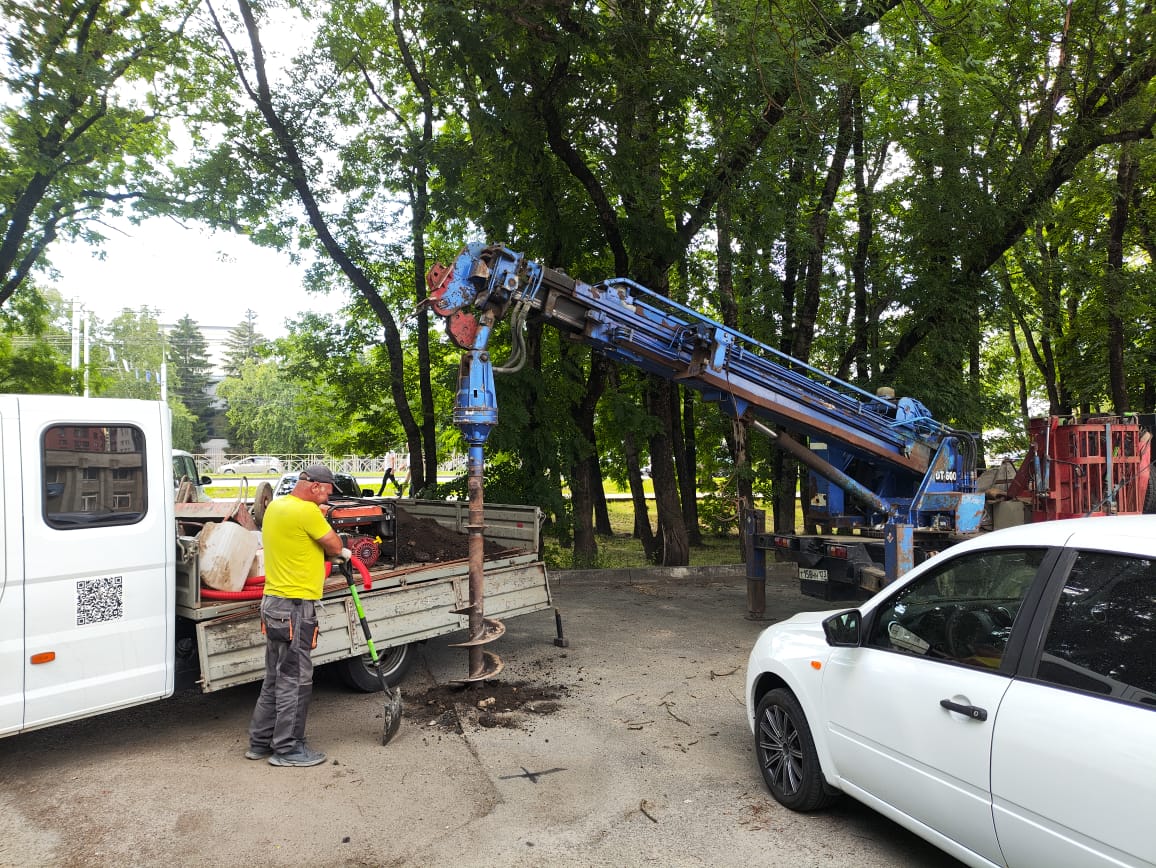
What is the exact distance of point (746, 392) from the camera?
8.41 metres

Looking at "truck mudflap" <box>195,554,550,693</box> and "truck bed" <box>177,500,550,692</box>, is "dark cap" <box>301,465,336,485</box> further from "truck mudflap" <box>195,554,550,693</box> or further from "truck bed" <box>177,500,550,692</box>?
"truck mudflap" <box>195,554,550,693</box>

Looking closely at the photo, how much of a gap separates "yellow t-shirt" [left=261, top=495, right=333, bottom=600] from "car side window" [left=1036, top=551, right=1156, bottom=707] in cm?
400

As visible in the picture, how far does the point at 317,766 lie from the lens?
16.4 ft

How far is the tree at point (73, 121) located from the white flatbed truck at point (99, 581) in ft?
31.9

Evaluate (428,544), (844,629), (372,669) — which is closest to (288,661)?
(372,669)

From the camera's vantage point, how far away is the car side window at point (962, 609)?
314cm

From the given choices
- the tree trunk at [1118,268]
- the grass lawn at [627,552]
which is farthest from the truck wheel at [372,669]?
the tree trunk at [1118,268]

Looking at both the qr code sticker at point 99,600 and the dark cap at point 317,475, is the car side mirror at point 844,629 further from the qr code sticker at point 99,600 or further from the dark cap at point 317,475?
the qr code sticker at point 99,600

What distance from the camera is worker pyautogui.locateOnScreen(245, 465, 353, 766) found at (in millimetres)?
4969

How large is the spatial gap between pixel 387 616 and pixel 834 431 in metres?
5.20

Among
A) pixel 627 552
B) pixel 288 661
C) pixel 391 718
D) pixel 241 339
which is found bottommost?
pixel 627 552

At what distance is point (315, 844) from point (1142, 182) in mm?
18810

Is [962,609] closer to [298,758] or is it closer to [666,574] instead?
[298,758]

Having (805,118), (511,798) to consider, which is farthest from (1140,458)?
(511,798)
